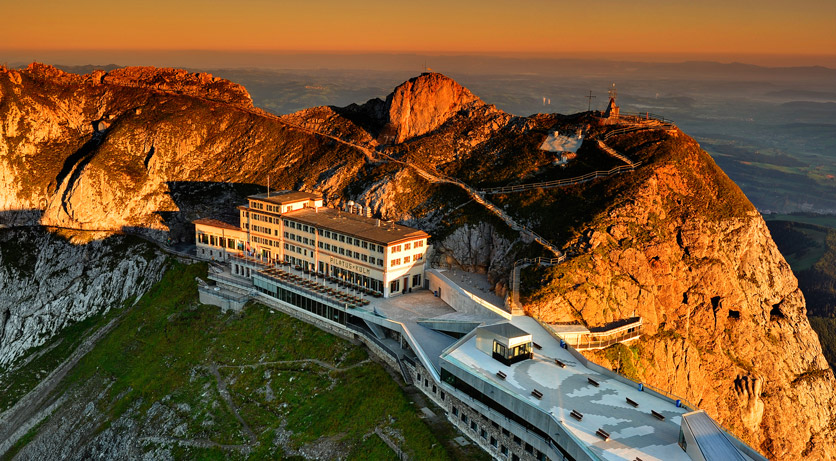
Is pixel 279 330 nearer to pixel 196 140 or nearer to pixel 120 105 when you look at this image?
pixel 196 140

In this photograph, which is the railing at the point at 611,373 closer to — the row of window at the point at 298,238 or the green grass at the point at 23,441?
the row of window at the point at 298,238

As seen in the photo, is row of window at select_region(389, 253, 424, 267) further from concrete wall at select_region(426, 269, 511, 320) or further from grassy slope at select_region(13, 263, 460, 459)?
grassy slope at select_region(13, 263, 460, 459)

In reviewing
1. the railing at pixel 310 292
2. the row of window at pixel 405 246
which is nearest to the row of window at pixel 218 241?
the railing at pixel 310 292

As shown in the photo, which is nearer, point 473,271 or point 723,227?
point 723,227

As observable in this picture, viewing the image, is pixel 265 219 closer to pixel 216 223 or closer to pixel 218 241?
pixel 218 241

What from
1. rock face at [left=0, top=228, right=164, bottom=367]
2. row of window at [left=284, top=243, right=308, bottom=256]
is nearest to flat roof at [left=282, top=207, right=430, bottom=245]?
row of window at [left=284, top=243, right=308, bottom=256]

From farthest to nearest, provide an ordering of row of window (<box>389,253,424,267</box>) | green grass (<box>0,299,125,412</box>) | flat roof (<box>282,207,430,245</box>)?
green grass (<box>0,299,125,412</box>)
flat roof (<box>282,207,430,245</box>)
row of window (<box>389,253,424,267</box>)

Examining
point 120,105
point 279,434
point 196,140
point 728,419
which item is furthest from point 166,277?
point 728,419
